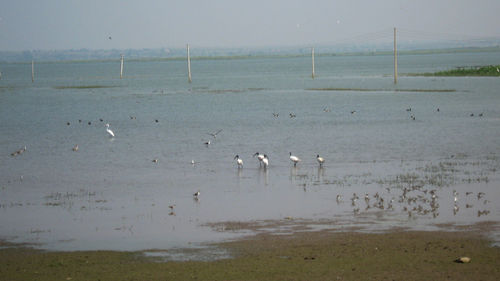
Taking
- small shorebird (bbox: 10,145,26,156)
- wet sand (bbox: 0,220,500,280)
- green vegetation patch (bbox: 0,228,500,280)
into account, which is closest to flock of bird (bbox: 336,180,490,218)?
wet sand (bbox: 0,220,500,280)

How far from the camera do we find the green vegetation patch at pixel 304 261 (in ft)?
35.9

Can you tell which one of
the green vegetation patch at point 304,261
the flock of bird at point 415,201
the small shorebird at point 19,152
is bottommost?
the green vegetation patch at point 304,261

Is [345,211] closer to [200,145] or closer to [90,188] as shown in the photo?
[90,188]

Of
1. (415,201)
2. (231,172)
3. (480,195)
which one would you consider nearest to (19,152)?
(231,172)

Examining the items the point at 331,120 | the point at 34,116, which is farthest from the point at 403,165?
the point at 34,116

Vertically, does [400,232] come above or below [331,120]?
below

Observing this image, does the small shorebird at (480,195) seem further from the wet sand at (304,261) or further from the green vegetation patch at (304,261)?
the green vegetation patch at (304,261)

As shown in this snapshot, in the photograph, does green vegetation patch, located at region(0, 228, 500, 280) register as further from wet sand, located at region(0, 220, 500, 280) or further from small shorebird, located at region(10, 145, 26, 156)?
small shorebird, located at region(10, 145, 26, 156)

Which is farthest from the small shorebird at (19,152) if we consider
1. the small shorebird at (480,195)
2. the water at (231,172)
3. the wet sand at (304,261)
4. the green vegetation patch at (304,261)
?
the small shorebird at (480,195)

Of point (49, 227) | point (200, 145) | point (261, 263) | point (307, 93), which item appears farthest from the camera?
point (307, 93)

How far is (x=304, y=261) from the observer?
11.7 meters

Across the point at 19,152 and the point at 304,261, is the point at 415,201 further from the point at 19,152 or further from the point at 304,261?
the point at 19,152

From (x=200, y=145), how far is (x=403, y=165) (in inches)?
415

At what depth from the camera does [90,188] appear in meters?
20.5
